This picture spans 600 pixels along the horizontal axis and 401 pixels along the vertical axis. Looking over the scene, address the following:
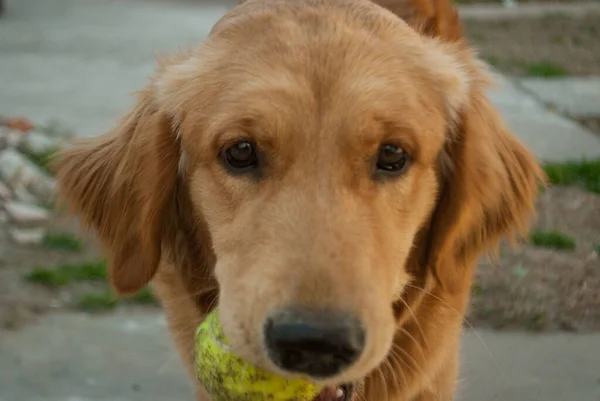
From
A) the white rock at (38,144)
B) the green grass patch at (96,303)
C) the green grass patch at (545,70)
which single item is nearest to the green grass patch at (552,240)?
the green grass patch at (96,303)

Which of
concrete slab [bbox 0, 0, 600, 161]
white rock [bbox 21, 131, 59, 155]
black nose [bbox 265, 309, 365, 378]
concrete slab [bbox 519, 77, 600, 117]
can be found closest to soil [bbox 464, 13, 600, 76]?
concrete slab [bbox 519, 77, 600, 117]

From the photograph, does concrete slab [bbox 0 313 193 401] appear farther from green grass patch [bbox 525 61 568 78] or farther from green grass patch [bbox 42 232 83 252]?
green grass patch [bbox 525 61 568 78]

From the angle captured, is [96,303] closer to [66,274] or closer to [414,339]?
[66,274]

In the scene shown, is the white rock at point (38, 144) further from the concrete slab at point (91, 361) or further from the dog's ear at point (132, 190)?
the dog's ear at point (132, 190)

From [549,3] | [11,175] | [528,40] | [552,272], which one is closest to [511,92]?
[528,40]

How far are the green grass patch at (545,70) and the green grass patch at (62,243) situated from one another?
5797 millimetres

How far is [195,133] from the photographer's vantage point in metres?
2.68

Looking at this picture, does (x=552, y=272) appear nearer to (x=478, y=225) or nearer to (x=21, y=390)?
(x=478, y=225)

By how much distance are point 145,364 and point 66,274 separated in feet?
3.29

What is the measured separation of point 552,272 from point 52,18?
31.3 feet

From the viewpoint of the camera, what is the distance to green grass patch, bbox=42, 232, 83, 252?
4852mm

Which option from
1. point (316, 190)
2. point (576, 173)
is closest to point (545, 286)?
point (576, 173)

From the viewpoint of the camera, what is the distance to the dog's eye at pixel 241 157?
2.49 meters

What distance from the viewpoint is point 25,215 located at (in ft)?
16.7
